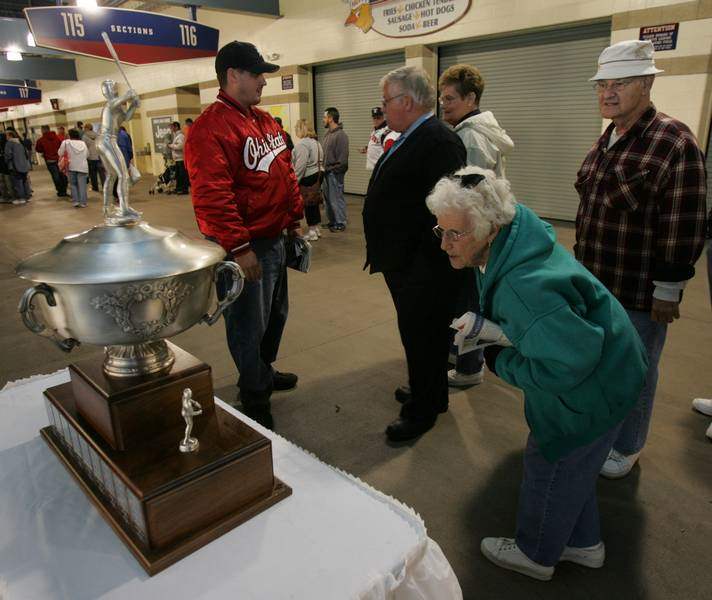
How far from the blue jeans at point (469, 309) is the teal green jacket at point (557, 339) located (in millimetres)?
1253

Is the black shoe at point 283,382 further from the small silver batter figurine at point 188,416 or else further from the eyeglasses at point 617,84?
the eyeglasses at point 617,84

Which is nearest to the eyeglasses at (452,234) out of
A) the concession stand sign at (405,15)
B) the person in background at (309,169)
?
the person in background at (309,169)

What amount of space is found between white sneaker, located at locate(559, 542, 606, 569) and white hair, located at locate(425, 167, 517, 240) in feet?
3.49

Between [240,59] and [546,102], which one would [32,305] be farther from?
[546,102]

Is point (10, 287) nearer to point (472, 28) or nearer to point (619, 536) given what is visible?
point (619, 536)

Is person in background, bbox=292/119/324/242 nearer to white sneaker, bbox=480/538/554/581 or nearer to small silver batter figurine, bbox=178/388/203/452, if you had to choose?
white sneaker, bbox=480/538/554/581

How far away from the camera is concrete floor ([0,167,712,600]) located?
163cm

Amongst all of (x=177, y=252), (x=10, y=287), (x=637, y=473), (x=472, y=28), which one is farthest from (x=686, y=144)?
(x=472, y=28)

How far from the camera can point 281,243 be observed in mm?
2260

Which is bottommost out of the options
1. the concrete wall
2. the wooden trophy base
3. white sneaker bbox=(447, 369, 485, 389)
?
white sneaker bbox=(447, 369, 485, 389)

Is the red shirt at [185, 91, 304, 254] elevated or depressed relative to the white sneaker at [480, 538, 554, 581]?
elevated

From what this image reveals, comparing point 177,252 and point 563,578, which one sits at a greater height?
point 177,252

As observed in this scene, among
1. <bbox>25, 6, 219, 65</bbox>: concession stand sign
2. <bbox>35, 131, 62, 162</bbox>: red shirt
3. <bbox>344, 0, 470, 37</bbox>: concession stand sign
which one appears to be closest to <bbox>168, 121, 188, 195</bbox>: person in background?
<bbox>35, 131, 62, 162</bbox>: red shirt

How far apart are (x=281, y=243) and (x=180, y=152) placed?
32.3ft
